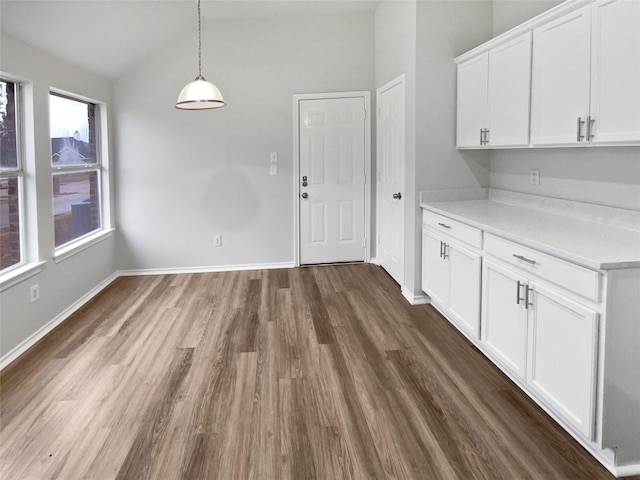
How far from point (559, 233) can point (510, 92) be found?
117 centimetres

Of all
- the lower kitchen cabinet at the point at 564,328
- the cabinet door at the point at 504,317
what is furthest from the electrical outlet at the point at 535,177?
the cabinet door at the point at 504,317

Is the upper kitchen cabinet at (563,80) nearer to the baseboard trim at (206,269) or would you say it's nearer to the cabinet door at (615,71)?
the cabinet door at (615,71)

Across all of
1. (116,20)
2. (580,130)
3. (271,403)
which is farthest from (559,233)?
(116,20)

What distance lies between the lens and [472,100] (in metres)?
3.86

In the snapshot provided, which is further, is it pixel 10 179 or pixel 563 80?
pixel 10 179

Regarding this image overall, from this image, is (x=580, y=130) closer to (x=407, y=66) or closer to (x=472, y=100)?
(x=472, y=100)

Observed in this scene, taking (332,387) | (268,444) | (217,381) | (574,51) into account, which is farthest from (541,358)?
(217,381)

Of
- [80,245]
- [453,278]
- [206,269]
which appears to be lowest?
[206,269]

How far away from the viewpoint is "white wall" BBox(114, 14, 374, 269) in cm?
550

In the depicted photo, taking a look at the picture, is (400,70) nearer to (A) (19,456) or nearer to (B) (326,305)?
(B) (326,305)

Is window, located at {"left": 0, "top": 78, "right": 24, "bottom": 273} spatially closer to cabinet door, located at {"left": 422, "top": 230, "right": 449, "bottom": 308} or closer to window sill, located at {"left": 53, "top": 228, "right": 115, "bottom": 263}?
window sill, located at {"left": 53, "top": 228, "right": 115, "bottom": 263}

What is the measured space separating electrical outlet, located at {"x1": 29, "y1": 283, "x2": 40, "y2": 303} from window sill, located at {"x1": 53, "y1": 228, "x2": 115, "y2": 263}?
37 centimetres

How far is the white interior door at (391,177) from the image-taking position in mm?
4723

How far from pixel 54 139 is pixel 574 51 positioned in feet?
12.9
